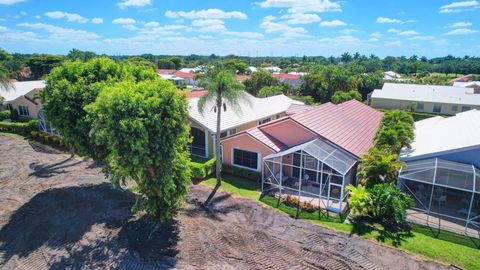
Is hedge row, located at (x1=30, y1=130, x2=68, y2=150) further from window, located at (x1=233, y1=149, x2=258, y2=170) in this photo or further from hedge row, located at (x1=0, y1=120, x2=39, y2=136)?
window, located at (x1=233, y1=149, x2=258, y2=170)

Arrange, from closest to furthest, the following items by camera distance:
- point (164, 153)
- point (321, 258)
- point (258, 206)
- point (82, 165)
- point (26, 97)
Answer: point (321, 258)
point (164, 153)
point (258, 206)
point (82, 165)
point (26, 97)

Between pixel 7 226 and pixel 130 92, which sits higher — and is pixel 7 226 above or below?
below

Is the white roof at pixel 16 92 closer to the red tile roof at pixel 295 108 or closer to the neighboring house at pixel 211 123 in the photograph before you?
the neighboring house at pixel 211 123

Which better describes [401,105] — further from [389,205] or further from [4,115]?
[4,115]

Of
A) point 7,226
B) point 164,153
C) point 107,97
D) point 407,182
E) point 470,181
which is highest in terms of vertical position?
point 107,97

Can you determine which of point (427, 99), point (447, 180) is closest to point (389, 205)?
point (447, 180)

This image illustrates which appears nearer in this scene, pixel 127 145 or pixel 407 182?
pixel 127 145

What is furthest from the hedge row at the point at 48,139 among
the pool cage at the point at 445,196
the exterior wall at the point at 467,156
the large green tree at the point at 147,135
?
the exterior wall at the point at 467,156

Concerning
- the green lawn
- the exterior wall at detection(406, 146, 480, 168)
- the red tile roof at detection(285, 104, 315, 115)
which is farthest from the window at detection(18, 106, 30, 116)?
the exterior wall at detection(406, 146, 480, 168)

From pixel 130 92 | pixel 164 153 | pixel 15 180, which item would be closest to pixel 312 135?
pixel 164 153

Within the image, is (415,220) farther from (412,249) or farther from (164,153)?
(164,153)
